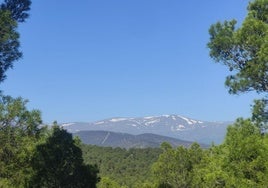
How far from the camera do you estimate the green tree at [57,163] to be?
Result: 2805cm

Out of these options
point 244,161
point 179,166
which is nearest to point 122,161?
point 179,166

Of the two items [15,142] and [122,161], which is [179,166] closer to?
[15,142]

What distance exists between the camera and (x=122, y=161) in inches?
6742

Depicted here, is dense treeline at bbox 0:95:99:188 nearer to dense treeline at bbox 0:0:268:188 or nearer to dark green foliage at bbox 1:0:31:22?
dense treeline at bbox 0:0:268:188

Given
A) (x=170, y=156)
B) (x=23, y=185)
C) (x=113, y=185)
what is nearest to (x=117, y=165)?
(x=113, y=185)

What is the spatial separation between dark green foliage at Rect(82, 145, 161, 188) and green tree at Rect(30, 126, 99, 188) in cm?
10280

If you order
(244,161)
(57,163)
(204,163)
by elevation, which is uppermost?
(244,161)

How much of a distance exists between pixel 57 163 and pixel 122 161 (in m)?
145

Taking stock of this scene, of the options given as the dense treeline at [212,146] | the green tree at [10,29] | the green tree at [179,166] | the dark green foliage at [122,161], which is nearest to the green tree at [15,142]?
the dense treeline at [212,146]

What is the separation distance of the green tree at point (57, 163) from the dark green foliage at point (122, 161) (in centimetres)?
10280

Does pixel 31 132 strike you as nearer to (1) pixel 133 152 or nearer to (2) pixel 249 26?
(2) pixel 249 26

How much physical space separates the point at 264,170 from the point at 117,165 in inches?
5773

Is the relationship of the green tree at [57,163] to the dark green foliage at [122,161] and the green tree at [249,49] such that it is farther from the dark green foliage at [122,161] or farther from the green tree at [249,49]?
the dark green foliage at [122,161]

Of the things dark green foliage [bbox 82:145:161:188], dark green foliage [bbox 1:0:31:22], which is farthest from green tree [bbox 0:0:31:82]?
dark green foliage [bbox 82:145:161:188]
